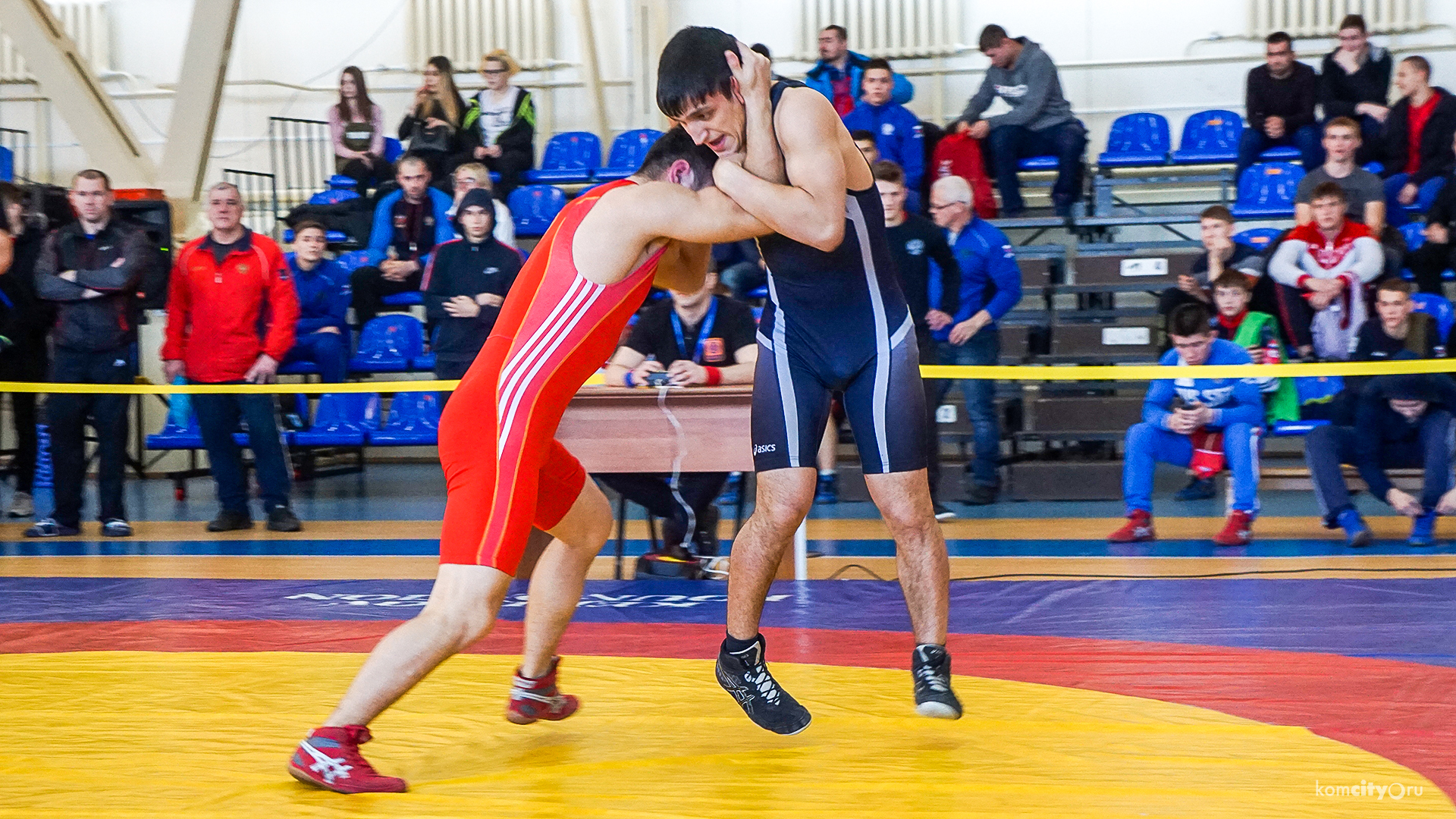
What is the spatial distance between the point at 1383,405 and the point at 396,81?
29.7ft

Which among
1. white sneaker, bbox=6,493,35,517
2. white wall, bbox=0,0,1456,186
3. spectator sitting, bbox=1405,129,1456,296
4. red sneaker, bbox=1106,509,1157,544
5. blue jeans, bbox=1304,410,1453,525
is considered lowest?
white sneaker, bbox=6,493,35,517

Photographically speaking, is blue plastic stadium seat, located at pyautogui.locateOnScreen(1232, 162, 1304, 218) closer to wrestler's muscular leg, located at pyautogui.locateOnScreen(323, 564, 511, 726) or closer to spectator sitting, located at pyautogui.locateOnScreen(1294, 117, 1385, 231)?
spectator sitting, located at pyautogui.locateOnScreen(1294, 117, 1385, 231)

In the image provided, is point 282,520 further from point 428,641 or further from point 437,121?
point 428,641

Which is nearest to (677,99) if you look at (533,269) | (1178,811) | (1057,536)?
(533,269)

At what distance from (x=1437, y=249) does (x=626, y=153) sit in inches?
218

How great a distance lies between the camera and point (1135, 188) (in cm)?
1086

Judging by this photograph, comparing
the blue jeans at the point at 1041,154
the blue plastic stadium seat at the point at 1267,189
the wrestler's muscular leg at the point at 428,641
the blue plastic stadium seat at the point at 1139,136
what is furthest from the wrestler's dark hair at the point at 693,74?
the blue plastic stadium seat at the point at 1139,136

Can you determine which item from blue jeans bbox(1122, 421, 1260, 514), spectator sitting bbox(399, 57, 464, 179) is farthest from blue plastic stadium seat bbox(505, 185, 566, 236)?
blue jeans bbox(1122, 421, 1260, 514)

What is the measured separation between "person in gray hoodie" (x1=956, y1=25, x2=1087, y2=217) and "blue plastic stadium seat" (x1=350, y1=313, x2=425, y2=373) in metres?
3.68

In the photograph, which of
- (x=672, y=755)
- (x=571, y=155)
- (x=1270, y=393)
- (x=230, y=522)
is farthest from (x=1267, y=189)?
(x=672, y=755)

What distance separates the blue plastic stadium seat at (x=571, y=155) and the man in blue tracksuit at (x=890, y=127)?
244 cm

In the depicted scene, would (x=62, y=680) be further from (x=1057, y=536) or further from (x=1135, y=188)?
(x=1135, y=188)

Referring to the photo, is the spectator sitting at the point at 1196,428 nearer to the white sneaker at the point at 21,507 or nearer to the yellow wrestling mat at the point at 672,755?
the yellow wrestling mat at the point at 672,755

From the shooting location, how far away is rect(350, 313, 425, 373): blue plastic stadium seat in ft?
28.3
